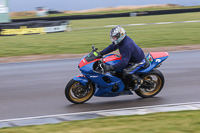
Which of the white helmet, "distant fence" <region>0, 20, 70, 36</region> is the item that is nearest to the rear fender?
the white helmet

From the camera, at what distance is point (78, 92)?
711 cm

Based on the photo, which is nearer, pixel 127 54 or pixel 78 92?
pixel 127 54

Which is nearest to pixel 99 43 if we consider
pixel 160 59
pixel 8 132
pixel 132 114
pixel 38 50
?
pixel 38 50

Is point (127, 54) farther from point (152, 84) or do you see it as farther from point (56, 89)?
point (56, 89)

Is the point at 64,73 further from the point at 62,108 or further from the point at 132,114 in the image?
the point at 132,114

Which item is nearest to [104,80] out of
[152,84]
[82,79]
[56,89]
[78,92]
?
[82,79]

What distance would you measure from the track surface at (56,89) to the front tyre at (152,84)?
0.16m

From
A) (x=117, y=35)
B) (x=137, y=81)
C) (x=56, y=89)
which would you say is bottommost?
(x=56, y=89)

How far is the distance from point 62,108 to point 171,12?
3496 centimetres

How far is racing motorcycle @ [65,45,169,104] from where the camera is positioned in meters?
6.92

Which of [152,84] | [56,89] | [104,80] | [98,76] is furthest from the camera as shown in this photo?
[56,89]

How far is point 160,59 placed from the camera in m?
7.38

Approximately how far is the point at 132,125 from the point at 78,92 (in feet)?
7.02

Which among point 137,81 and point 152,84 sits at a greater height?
point 137,81
